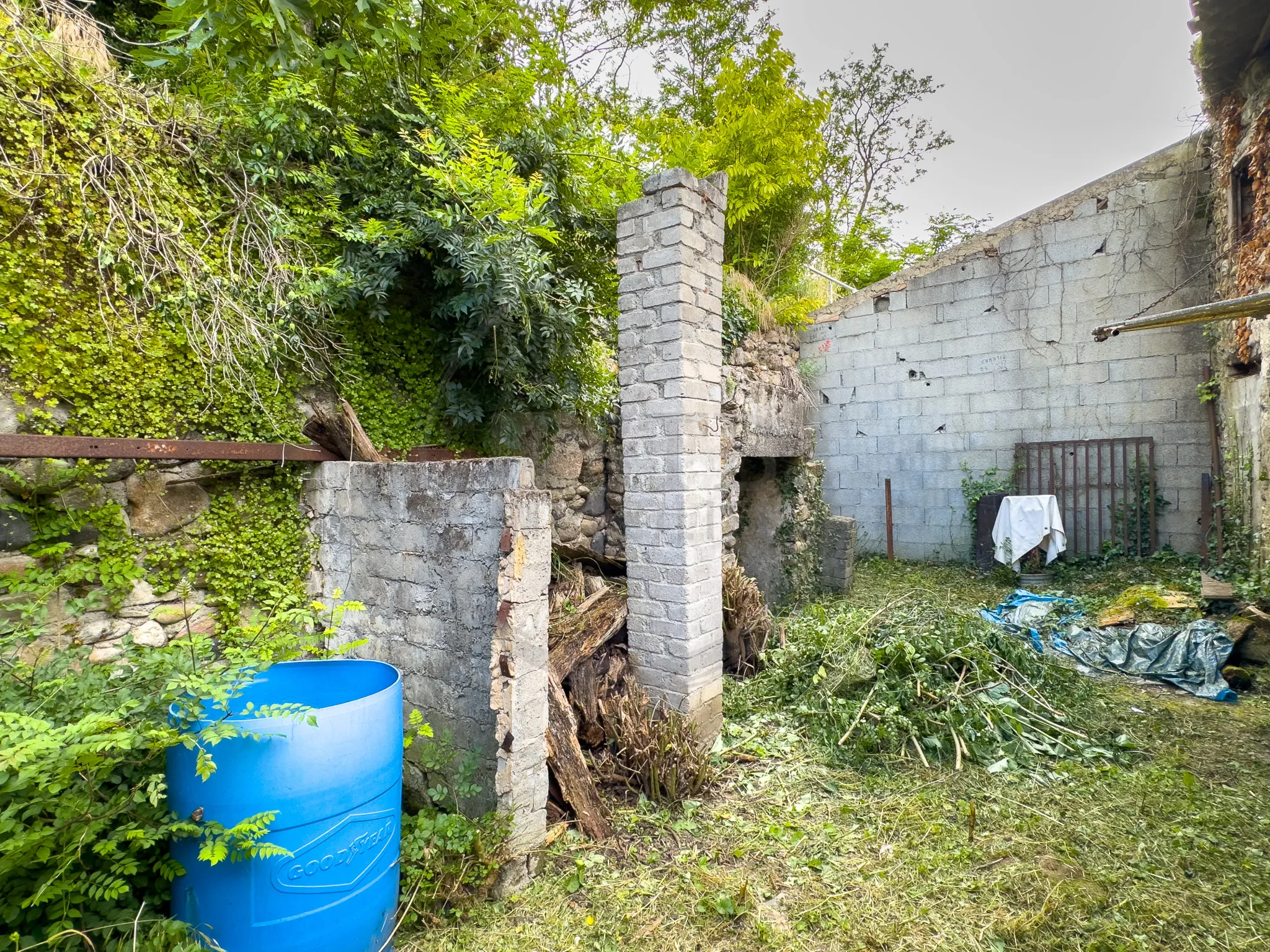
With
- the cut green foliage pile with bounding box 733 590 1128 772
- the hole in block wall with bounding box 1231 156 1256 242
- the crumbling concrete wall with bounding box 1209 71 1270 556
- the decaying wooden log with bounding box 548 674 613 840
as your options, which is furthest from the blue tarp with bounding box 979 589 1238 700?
the hole in block wall with bounding box 1231 156 1256 242

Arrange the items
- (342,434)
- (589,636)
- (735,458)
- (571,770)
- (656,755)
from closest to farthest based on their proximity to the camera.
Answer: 1. (571,770)
2. (342,434)
3. (656,755)
4. (589,636)
5. (735,458)

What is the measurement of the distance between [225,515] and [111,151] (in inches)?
60.6

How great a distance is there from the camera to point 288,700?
2166 mm

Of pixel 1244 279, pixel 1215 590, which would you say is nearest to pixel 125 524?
pixel 1215 590

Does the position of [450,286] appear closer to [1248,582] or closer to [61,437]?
[61,437]

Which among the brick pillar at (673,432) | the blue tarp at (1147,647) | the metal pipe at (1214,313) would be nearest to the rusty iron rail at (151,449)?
the brick pillar at (673,432)

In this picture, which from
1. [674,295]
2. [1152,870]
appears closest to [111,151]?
[674,295]

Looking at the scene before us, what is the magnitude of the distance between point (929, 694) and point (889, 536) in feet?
17.0

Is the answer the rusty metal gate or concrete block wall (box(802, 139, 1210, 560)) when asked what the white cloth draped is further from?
concrete block wall (box(802, 139, 1210, 560))

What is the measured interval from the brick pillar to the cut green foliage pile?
75cm

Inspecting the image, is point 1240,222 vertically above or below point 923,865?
above

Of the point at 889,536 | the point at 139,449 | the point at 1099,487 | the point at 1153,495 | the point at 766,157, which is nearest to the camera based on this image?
the point at 139,449

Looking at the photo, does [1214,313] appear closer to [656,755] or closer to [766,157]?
[656,755]

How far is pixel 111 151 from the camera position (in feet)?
8.16
